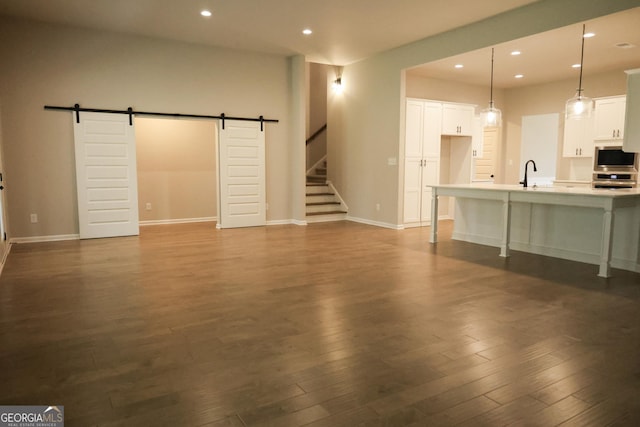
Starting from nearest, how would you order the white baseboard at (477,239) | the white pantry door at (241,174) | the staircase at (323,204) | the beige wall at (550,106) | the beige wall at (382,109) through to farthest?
the beige wall at (382,109), the white baseboard at (477,239), the white pantry door at (241,174), the beige wall at (550,106), the staircase at (323,204)

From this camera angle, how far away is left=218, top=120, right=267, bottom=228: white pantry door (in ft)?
25.0

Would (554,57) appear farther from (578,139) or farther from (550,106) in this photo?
(550,106)

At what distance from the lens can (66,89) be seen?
6.33 meters

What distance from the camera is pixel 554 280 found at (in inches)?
170

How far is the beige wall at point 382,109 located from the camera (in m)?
5.50

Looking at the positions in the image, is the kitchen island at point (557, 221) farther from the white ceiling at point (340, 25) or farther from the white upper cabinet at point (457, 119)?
the white upper cabinet at point (457, 119)

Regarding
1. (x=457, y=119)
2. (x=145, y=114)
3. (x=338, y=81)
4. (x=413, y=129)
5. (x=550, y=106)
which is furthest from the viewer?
(x=338, y=81)

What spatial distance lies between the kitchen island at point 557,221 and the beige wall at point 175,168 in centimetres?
474

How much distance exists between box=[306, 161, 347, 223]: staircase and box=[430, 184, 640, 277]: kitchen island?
288 cm

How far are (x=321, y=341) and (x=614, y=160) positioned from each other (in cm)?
701

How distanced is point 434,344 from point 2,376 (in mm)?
2541

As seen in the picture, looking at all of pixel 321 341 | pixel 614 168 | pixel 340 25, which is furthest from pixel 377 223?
pixel 321 341

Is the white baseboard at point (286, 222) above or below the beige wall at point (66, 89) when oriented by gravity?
below

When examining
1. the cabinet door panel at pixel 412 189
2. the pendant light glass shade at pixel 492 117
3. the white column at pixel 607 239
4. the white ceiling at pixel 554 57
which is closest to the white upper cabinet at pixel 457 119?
the white ceiling at pixel 554 57
